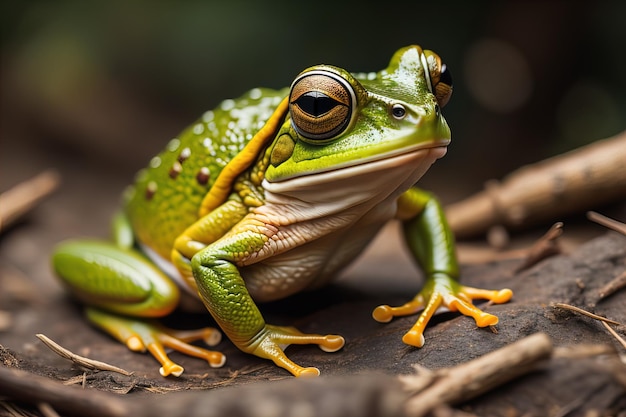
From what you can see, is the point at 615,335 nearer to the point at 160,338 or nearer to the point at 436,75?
the point at 436,75

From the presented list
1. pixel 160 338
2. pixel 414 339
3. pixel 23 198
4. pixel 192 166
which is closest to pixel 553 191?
pixel 414 339

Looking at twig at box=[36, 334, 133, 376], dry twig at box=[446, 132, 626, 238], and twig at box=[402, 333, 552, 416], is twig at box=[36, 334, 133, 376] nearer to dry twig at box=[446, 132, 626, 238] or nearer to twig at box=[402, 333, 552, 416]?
twig at box=[402, 333, 552, 416]

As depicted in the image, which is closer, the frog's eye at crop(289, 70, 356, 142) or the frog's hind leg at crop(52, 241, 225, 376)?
the frog's eye at crop(289, 70, 356, 142)

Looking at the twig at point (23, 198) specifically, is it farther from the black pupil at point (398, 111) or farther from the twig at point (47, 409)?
the black pupil at point (398, 111)

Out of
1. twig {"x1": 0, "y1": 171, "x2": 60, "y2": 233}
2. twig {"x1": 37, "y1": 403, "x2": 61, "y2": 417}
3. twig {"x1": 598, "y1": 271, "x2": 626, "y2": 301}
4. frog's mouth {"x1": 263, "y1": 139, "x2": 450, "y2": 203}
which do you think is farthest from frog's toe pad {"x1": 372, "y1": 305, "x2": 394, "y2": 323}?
twig {"x1": 0, "y1": 171, "x2": 60, "y2": 233}

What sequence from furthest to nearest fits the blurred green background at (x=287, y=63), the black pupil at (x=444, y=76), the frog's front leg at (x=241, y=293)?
the blurred green background at (x=287, y=63) < the black pupil at (x=444, y=76) < the frog's front leg at (x=241, y=293)

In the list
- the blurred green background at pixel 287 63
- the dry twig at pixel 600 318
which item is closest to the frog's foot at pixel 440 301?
the dry twig at pixel 600 318

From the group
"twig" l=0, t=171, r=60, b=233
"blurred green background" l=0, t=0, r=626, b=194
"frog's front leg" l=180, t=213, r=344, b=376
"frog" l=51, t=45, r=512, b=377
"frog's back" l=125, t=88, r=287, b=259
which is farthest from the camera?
A: "blurred green background" l=0, t=0, r=626, b=194

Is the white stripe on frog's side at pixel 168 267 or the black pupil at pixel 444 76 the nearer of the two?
the black pupil at pixel 444 76
